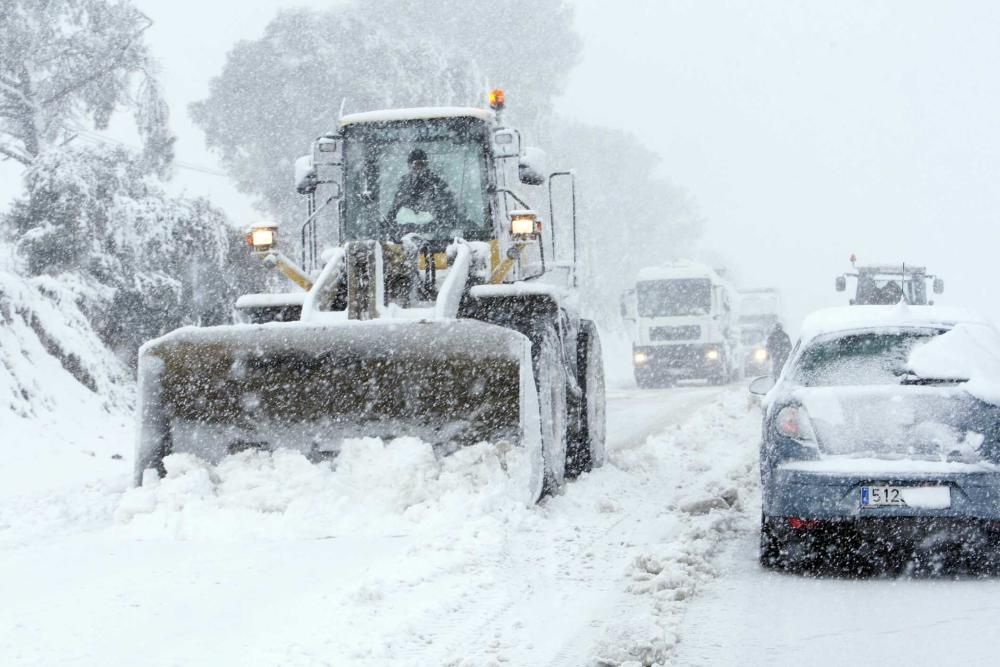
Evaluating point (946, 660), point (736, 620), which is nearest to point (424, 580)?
point (736, 620)

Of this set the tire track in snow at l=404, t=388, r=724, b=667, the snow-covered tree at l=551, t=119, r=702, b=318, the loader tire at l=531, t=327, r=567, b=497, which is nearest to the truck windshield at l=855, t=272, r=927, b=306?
the loader tire at l=531, t=327, r=567, b=497

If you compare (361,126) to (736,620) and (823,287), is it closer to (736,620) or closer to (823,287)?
(736,620)

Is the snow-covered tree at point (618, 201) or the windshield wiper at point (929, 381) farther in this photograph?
the snow-covered tree at point (618, 201)

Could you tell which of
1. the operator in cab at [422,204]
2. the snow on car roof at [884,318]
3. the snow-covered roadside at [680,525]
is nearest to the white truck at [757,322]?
the snow-covered roadside at [680,525]

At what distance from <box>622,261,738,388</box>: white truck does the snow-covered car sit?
25.3 metres

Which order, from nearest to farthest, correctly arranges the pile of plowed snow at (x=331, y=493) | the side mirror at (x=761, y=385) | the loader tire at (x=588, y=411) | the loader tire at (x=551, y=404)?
the pile of plowed snow at (x=331, y=493), the side mirror at (x=761, y=385), the loader tire at (x=551, y=404), the loader tire at (x=588, y=411)

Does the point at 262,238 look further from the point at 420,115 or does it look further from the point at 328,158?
the point at 420,115

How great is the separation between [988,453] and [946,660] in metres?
1.76

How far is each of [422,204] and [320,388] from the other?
257cm

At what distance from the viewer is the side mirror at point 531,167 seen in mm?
10109

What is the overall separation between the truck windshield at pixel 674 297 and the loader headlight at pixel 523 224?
22.7m

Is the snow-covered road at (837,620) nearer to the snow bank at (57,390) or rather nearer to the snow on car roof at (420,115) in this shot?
the snow on car roof at (420,115)

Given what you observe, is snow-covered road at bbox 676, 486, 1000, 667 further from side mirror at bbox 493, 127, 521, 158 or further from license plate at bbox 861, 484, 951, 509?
side mirror at bbox 493, 127, 521, 158

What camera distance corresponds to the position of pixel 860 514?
6527 millimetres
